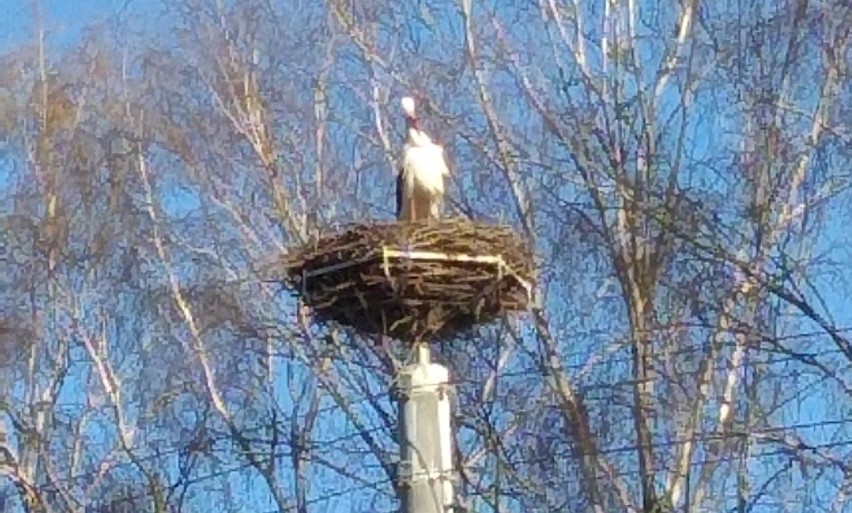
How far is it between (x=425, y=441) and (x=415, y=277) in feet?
2.37

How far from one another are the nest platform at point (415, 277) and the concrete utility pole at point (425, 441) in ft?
1.21

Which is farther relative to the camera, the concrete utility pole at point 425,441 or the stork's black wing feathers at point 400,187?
the stork's black wing feathers at point 400,187

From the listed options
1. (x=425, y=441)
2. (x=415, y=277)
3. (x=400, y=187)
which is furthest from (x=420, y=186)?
(x=425, y=441)

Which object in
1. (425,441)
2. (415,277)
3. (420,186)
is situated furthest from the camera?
(420,186)

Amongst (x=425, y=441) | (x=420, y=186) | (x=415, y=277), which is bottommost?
(x=425, y=441)

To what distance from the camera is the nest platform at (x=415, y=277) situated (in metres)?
9.21

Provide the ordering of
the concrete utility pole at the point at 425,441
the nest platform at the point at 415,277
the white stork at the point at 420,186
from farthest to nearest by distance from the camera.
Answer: the white stork at the point at 420,186, the nest platform at the point at 415,277, the concrete utility pole at the point at 425,441

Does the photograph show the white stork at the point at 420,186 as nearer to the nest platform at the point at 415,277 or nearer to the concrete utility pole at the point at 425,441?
the nest platform at the point at 415,277

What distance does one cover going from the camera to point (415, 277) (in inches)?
362

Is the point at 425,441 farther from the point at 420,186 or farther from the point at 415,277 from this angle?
the point at 420,186

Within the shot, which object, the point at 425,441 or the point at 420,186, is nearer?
the point at 425,441

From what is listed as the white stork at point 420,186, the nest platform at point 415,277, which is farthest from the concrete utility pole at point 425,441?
the white stork at point 420,186

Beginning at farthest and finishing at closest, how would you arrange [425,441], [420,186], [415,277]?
[420,186], [415,277], [425,441]

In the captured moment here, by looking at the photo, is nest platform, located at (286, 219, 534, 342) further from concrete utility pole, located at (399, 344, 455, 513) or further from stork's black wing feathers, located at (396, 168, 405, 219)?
concrete utility pole, located at (399, 344, 455, 513)
